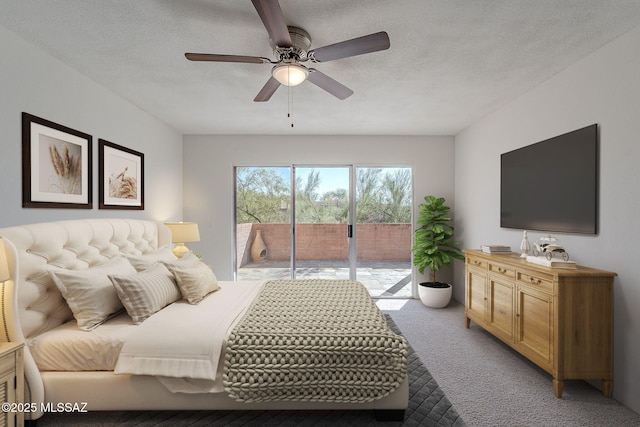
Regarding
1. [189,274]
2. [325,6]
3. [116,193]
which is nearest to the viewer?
[325,6]

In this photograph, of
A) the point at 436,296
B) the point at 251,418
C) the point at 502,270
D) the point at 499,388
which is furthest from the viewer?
the point at 436,296

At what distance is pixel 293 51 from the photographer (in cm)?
203

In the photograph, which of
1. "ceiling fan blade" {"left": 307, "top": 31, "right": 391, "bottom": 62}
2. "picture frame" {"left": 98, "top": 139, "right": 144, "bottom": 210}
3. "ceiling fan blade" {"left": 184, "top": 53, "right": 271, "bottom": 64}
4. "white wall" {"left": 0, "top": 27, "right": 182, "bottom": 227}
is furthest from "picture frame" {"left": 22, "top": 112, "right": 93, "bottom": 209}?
"ceiling fan blade" {"left": 307, "top": 31, "right": 391, "bottom": 62}

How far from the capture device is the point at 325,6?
1.83m

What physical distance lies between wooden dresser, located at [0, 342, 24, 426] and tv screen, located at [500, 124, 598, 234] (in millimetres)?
3799

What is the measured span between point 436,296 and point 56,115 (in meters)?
4.50

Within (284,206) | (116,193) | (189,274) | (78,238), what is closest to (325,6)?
(189,274)

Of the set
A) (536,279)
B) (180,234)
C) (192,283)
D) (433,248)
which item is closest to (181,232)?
(180,234)

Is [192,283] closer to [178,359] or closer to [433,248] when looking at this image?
[178,359]

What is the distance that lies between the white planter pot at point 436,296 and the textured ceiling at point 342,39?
7.74ft

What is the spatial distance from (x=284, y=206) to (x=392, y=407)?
339cm

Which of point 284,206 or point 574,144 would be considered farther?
point 284,206

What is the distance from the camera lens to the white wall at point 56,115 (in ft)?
6.79

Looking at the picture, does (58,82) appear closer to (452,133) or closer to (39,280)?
(39,280)
